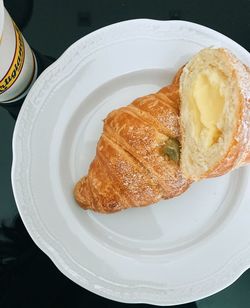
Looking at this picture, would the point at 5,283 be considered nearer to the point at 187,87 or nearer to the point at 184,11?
the point at 187,87

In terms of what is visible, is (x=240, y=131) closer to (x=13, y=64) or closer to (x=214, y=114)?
(x=214, y=114)

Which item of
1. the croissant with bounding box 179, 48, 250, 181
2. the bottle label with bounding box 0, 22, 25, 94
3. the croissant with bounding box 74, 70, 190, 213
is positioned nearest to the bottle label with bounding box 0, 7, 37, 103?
the bottle label with bounding box 0, 22, 25, 94


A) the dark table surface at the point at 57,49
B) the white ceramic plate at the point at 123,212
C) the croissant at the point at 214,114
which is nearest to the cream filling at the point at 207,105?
the croissant at the point at 214,114

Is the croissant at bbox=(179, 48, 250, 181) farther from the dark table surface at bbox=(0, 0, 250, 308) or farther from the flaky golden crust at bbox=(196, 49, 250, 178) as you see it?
the dark table surface at bbox=(0, 0, 250, 308)

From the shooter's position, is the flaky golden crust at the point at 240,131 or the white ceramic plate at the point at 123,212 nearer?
the flaky golden crust at the point at 240,131

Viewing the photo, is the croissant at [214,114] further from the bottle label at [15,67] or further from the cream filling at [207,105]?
the bottle label at [15,67]

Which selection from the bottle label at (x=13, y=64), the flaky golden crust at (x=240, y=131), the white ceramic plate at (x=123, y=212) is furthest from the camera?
the white ceramic plate at (x=123, y=212)
